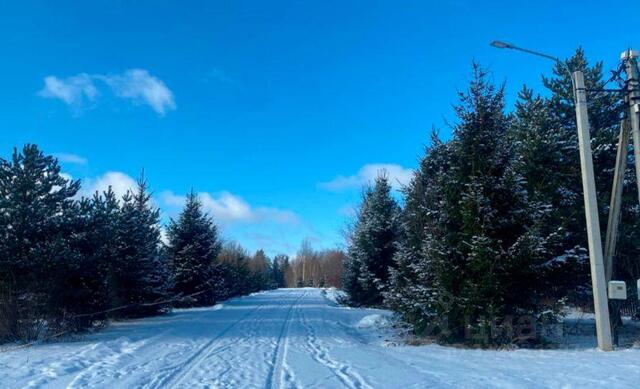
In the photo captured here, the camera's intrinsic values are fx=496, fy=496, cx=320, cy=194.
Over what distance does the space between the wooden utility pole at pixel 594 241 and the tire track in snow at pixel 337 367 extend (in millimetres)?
5781

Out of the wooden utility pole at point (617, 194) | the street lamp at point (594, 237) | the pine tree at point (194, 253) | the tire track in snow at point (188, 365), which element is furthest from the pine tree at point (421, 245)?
the pine tree at point (194, 253)

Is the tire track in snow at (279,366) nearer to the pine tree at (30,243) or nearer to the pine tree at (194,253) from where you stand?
the pine tree at (30,243)

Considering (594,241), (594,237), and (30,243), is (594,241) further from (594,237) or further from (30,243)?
(30,243)

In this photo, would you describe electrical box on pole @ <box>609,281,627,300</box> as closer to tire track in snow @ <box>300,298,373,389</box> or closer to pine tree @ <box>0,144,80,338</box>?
tire track in snow @ <box>300,298,373,389</box>

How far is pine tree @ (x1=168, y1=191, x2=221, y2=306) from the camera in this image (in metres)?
34.3

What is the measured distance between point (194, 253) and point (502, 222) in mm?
26220

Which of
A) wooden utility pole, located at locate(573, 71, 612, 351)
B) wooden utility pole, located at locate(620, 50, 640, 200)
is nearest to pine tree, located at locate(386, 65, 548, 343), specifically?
wooden utility pole, located at locate(573, 71, 612, 351)

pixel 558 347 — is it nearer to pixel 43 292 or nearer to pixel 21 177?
pixel 43 292

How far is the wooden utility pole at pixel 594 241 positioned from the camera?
35.1 ft

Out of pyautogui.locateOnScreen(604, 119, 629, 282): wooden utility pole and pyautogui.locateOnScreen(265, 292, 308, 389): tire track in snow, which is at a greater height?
pyautogui.locateOnScreen(604, 119, 629, 282): wooden utility pole

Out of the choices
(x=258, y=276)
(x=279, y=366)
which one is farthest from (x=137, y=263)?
(x=258, y=276)

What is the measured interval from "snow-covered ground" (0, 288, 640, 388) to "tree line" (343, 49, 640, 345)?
1.15 meters

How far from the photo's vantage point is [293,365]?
9344 millimetres

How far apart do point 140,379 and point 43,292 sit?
795 centimetres
